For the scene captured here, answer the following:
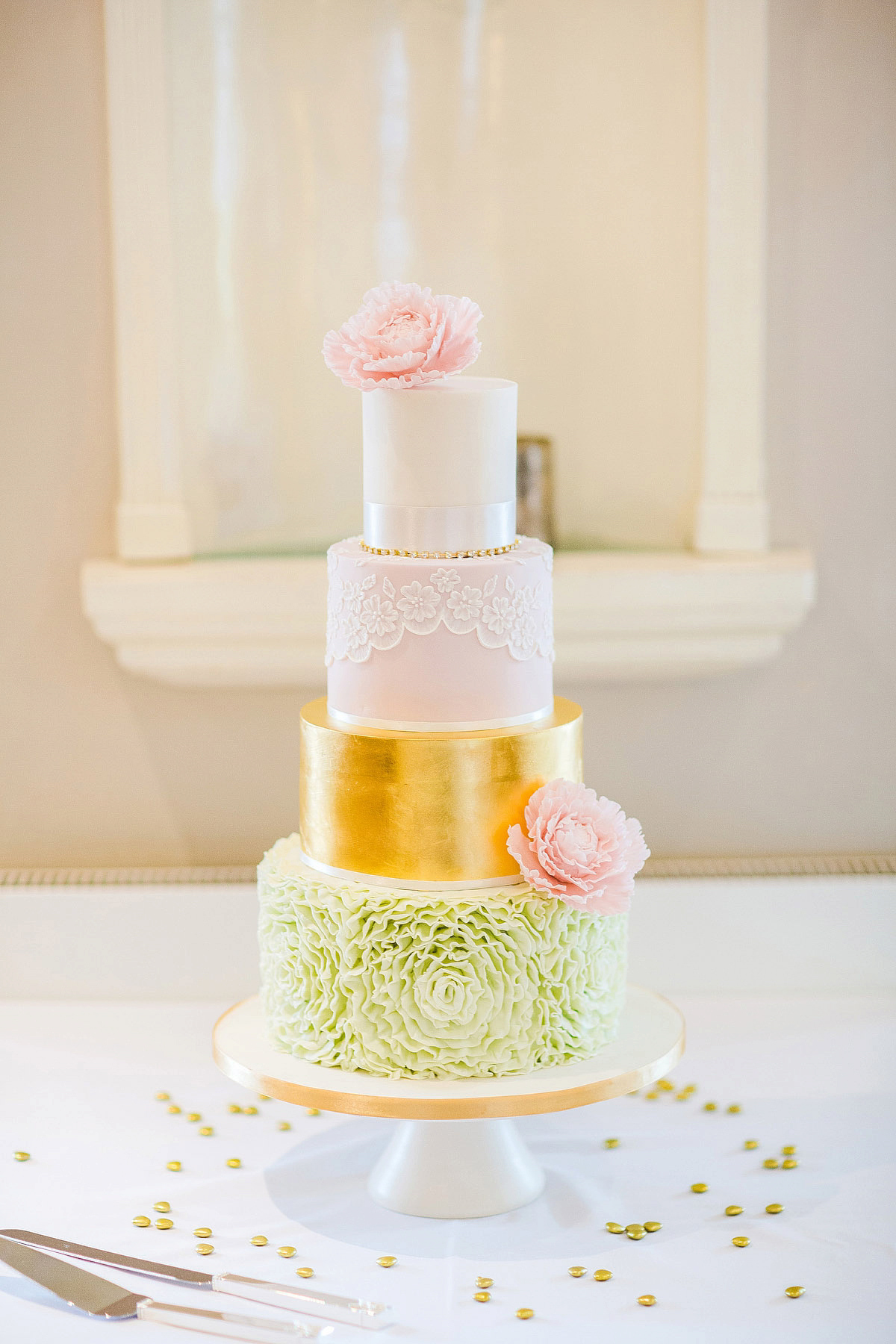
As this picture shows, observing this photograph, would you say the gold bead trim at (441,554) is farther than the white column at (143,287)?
No

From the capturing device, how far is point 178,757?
2.04m

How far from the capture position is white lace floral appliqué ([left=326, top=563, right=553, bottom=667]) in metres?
1.22

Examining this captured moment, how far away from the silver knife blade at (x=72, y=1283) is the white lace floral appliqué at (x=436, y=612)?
0.60 meters

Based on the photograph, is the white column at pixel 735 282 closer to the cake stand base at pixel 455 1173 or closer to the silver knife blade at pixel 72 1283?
the cake stand base at pixel 455 1173

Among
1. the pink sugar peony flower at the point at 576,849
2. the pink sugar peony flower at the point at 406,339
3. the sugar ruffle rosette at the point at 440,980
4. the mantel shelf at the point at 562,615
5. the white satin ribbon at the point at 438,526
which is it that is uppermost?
the pink sugar peony flower at the point at 406,339

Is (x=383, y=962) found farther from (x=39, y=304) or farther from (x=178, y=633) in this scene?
(x=39, y=304)

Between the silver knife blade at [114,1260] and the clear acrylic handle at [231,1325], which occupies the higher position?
the silver knife blade at [114,1260]

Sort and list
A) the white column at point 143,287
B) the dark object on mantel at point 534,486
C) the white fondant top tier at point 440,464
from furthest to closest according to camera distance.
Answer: the dark object on mantel at point 534,486 < the white column at point 143,287 < the white fondant top tier at point 440,464

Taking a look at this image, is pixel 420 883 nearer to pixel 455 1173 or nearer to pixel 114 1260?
pixel 455 1173

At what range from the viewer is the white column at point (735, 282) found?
1829 millimetres

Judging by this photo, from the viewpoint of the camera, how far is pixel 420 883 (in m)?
1.23

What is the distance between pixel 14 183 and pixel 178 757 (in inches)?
34.1

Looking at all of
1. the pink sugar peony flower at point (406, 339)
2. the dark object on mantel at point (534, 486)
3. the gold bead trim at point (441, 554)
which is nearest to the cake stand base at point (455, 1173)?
the gold bead trim at point (441, 554)

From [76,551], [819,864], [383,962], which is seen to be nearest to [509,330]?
[76,551]
